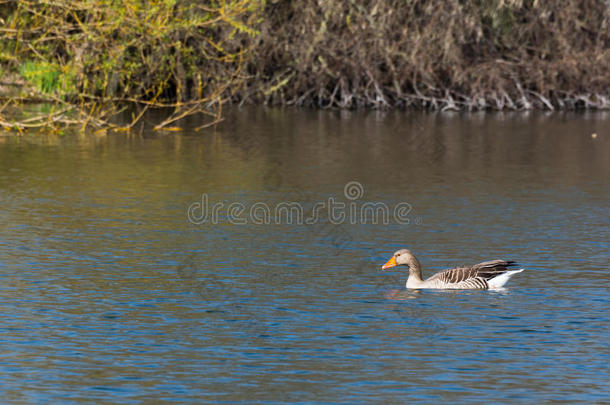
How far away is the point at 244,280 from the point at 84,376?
3517mm

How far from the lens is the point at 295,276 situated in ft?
40.7

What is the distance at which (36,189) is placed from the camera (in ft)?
60.1

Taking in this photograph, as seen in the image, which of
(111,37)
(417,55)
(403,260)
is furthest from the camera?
(417,55)

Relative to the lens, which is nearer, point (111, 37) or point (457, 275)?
point (457, 275)

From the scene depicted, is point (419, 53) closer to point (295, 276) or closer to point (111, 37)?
point (111, 37)

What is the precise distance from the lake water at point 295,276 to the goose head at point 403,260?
227 mm

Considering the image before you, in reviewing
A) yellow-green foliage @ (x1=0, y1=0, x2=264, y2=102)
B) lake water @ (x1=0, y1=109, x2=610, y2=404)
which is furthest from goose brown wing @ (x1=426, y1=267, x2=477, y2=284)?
yellow-green foliage @ (x1=0, y1=0, x2=264, y2=102)

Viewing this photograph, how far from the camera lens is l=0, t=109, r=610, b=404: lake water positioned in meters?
8.88

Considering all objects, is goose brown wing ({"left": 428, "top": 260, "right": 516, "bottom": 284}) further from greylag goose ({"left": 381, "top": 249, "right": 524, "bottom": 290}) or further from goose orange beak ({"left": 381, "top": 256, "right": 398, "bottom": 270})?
goose orange beak ({"left": 381, "top": 256, "right": 398, "bottom": 270})
